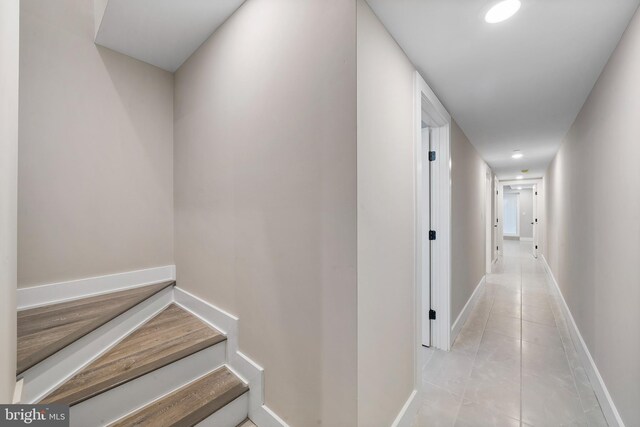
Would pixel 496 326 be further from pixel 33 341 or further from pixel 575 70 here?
pixel 33 341

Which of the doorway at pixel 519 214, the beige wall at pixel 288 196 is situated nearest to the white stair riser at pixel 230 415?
the beige wall at pixel 288 196

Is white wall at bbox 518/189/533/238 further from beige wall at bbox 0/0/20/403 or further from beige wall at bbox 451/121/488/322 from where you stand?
beige wall at bbox 0/0/20/403

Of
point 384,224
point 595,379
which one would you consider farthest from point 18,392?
point 595,379

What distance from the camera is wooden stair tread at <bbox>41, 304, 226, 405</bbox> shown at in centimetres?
124

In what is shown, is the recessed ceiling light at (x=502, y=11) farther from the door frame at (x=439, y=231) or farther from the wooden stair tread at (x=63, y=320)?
the wooden stair tread at (x=63, y=320)

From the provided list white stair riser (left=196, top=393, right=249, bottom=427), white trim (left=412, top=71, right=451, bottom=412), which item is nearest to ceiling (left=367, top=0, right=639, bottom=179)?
white trim (left=412, top=71, right=451, bottom=412)

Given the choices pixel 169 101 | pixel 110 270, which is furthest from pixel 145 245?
pixel 169 101

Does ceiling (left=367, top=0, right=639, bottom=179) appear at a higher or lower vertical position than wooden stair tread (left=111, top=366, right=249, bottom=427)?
higher

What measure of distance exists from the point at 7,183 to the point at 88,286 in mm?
1213

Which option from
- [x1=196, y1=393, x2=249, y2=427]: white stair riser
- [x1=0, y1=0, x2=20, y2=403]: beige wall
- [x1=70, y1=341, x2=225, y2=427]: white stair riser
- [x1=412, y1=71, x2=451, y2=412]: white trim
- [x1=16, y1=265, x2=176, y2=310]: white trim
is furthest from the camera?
[x1=412, y1=71, x2=451, y2=412]: white trim

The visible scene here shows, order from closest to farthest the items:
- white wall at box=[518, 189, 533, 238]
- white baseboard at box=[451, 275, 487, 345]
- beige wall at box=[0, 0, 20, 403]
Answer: beige wall at box=[0, 0, 20, 403] < white baseboard at box=[451, 275, 487, 345] < white wall at box=[518, 189, 533, 238]

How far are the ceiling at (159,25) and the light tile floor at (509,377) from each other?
9.47 feet

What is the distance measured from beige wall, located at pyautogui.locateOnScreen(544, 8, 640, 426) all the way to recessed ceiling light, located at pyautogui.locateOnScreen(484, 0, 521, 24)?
589 millimetres

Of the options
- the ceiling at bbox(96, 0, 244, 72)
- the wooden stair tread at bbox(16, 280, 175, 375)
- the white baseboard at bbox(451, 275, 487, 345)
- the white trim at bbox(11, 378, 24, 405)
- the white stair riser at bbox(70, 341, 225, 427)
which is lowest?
the white baseboard at bbox(451, 275, 487, 345)
